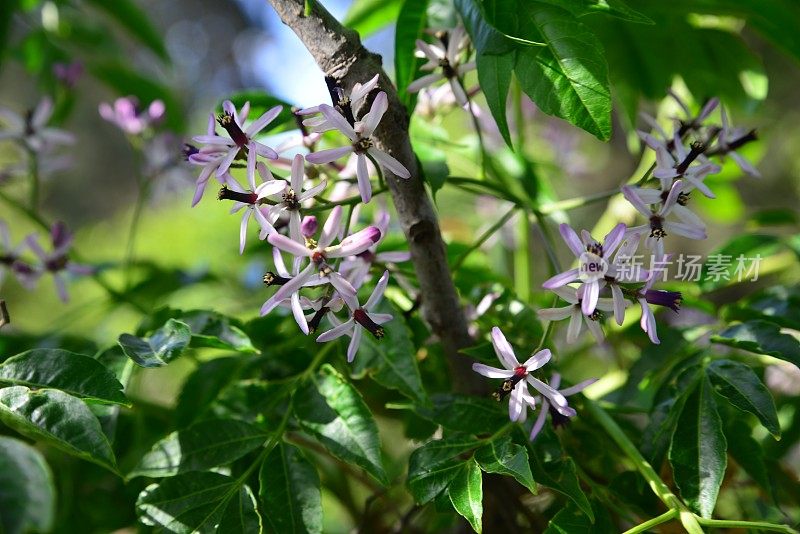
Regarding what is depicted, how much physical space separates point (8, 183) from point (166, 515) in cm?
53

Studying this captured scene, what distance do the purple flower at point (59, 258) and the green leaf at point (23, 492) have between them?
0.37 meters

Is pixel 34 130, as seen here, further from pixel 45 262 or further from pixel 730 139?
pixel 730 139

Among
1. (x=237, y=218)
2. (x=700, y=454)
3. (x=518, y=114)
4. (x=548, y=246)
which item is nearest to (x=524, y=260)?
(x=518, y=114)

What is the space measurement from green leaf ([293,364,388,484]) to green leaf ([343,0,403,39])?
45cm

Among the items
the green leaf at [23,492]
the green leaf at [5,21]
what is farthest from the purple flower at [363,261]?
the green leaf at [5,21]

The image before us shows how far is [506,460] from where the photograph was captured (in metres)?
0.45

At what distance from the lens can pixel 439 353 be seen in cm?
63

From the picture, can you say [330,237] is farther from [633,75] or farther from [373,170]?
[633,75]

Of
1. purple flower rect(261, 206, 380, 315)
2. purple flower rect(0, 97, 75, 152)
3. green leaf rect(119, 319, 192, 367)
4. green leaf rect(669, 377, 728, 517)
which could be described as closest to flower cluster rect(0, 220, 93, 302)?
purple flower rect(0, 97, 75, 152)

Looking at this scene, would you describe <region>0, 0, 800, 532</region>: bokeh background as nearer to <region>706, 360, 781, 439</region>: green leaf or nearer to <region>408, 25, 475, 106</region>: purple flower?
<region>408, 25, 475, 106</region>: purple flower

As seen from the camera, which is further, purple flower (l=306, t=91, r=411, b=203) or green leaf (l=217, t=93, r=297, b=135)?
green leaf (l=217, t=93, r=297, b=135)

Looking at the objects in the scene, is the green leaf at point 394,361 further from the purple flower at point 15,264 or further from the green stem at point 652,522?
the purple flower at point 15,264

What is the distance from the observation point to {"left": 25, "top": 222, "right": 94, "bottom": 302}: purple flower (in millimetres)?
746

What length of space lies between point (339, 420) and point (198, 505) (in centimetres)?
11
